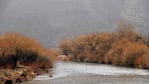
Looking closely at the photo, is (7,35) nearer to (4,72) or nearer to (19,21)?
(4,72)

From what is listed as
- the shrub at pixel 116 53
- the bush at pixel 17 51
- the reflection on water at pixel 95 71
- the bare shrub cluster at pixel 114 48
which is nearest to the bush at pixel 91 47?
the bare shrub cluster at pixel 114 48

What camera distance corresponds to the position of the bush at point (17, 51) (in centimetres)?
4350

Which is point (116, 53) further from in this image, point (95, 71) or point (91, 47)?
point (95, 71)

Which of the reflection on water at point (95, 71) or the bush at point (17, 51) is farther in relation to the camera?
the reflection on water at point (95, 71)

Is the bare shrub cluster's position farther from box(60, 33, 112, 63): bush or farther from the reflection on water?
the reflection on water

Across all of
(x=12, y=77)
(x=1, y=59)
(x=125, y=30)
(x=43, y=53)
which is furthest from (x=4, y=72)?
(x=125, y=30)

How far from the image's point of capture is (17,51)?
4528cm

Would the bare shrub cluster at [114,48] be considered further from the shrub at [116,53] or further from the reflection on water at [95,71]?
the reflection on water at [95,71]

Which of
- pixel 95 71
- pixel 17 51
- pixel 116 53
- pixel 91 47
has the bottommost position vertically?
pixel 95 71

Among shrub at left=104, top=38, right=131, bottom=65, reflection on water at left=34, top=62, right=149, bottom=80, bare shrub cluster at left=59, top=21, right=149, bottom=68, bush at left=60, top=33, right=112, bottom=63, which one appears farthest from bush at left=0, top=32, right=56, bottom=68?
bush at left=60, top=33, right=112, bottom=63

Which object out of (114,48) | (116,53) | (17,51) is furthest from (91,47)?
(17,51)

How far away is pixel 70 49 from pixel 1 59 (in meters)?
43.5

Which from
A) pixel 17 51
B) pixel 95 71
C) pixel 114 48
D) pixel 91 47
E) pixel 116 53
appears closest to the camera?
pixel 17 51

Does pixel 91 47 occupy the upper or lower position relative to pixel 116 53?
upper
